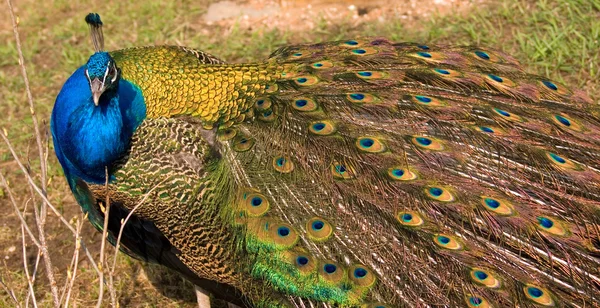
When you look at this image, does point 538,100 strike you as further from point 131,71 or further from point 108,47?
point 108,47

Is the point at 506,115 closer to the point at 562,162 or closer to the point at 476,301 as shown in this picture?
the point at 562,162

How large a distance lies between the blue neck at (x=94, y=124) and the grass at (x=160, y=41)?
39.8 inches

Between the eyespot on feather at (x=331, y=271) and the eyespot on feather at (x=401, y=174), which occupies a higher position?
the eyespot on feather at (x=401, y=174)

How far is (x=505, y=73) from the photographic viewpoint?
3.04 meters

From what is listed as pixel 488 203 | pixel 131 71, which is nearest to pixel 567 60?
pixel 488 203

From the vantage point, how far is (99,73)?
2.62 m

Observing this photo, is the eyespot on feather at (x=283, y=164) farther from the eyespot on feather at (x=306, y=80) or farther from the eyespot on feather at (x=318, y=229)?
the eyespot on feather at (x=306, y=80)

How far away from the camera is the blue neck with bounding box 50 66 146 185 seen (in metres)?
2.77

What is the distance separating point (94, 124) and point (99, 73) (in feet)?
0.79

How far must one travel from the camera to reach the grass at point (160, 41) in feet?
12.9

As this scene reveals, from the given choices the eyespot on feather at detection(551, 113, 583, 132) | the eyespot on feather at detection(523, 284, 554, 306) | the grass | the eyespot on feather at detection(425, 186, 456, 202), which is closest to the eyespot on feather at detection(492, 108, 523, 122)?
the eyespot on feather at detection(551, 113, 583, 132)

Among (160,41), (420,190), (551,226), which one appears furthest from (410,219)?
(160,41)

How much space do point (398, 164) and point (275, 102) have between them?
22.7 inches

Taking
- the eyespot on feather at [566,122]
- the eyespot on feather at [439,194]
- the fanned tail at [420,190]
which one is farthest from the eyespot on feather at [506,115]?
the eyespot on feather at [439,194]
